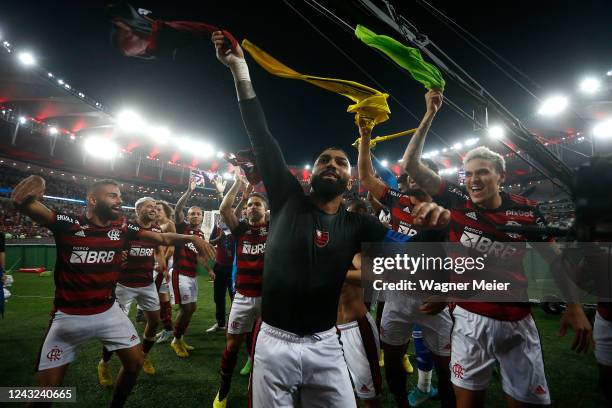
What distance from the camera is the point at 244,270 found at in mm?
4457

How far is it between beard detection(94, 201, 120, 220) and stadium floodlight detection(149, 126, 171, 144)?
37.1 m

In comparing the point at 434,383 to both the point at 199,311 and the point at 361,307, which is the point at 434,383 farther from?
the point at 199,311

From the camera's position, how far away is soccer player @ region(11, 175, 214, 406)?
2.84 m

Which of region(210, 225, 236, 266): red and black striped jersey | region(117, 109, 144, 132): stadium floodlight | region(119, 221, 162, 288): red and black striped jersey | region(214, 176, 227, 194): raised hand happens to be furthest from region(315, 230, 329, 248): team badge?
region(117, 109, 144, 132): stadium floodlight

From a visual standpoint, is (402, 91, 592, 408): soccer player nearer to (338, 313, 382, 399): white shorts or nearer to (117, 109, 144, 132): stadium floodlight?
(338, 313, 382, 399): white shorts

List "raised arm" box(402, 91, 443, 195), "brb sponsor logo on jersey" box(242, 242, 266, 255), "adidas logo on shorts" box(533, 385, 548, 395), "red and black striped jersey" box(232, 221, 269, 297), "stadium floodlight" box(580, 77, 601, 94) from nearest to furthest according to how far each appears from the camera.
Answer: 1. "adidas logo on shorts" box(533, 385, 548, 395)
2. "raised arm" box(402, 91, 443, 195)
3. "red and black striped jersey" box(232, 221, 269, 297)
4. "brb sponsor logo on jersey" box(242, 242, 266, 255)
5. "stadium floodlight" box(580, 77, 601, 94)

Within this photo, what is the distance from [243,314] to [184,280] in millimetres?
2476

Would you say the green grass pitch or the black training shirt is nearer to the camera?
the black training shirt

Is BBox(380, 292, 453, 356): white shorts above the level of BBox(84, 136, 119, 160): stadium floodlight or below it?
below

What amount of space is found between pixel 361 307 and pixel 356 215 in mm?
1330

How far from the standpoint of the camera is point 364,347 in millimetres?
2912

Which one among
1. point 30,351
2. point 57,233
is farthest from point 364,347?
point 30,351

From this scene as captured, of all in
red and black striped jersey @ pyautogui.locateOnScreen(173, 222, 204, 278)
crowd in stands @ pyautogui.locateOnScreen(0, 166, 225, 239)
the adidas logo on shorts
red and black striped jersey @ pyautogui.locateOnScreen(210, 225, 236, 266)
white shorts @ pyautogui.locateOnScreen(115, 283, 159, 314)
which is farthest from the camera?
crowd in stands @ pyautogui.locateOnScreen(0, 166, 225, 239)

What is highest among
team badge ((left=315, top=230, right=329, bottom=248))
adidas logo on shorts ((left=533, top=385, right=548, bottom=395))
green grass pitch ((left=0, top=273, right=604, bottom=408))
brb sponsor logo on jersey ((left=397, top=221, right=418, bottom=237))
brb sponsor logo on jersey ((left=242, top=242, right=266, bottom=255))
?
brb sponsor logo on jersey ((left=397, top=221, right=418, bottom=237))
